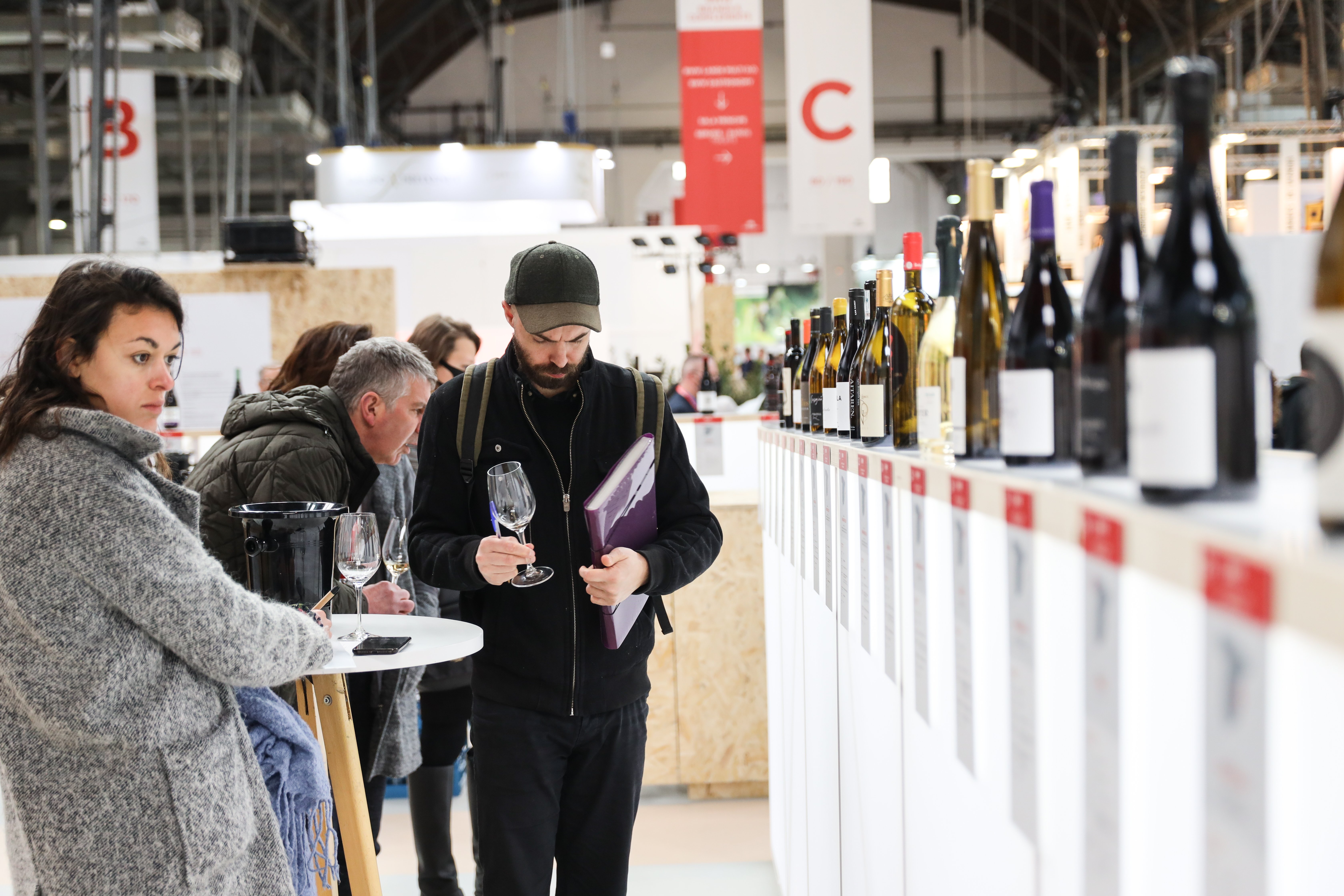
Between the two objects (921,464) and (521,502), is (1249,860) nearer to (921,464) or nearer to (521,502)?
(921,464)

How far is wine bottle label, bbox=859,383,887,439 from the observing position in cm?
151

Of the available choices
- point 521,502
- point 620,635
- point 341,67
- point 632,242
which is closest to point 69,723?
point 521,502

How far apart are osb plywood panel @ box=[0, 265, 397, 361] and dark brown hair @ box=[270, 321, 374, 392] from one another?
6057mm

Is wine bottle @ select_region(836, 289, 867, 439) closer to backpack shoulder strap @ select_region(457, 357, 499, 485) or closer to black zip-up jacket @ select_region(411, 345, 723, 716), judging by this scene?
black zip-up jacket @ select_region(411, 345, 723, 716)

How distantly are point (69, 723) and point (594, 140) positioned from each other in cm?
1764

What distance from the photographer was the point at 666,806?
4066mm

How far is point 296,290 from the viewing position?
8.73 m

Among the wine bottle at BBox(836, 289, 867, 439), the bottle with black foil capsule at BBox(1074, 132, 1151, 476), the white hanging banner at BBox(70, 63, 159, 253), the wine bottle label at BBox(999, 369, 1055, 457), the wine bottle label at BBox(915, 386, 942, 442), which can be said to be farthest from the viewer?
the white hanging banner at BBox(70, 63, 159, 253)

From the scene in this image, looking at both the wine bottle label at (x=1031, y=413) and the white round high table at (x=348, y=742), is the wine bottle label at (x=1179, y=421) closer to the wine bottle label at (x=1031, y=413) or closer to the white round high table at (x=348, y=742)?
the wine bottle label at (x=1031, y=413)

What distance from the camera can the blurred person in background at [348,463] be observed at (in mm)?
2188

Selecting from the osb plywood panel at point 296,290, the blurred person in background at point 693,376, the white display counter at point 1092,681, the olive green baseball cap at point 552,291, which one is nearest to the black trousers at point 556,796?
the white display counter at point 1092,681

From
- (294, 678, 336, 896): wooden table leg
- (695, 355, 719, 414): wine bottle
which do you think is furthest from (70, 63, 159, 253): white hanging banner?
(294, 678, 336, 896): wooden table leg

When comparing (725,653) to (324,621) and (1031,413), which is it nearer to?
(324,621)

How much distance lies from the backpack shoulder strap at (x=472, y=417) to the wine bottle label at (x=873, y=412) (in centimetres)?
75
